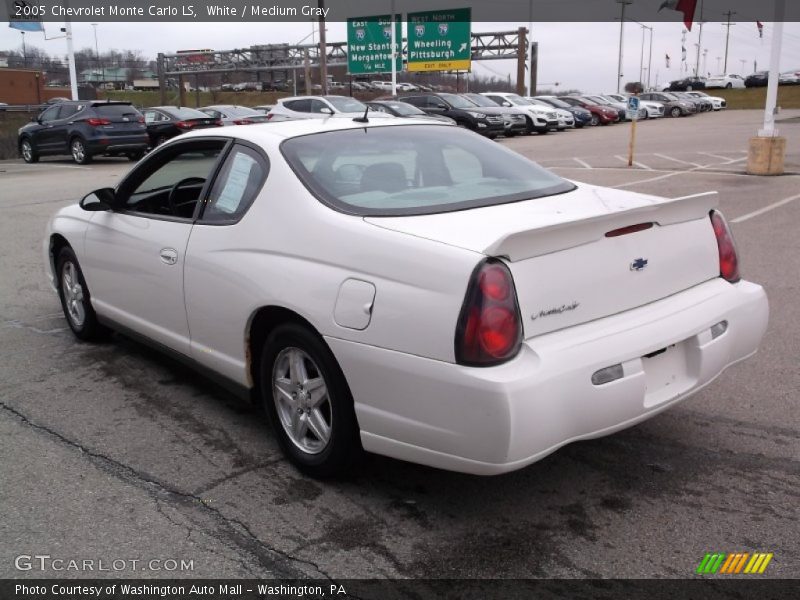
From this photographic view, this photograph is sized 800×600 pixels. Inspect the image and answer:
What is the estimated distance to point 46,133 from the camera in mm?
23016

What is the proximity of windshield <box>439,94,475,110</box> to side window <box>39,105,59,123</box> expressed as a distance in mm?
13137

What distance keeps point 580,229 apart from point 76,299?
12.9ft

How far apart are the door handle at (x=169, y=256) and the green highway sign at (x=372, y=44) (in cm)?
3844

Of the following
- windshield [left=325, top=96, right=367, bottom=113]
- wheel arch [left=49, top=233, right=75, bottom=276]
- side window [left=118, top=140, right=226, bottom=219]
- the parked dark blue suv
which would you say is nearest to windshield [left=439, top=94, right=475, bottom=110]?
windshield [left=325, top=96, right=367, bottom=113]

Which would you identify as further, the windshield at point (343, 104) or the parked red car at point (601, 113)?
the parked red car at point (601, 113)

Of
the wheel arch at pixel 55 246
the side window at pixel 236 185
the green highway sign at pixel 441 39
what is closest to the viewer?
the side window at pixel 236 185

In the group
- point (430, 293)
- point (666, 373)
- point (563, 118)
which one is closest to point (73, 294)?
point (430, 293)

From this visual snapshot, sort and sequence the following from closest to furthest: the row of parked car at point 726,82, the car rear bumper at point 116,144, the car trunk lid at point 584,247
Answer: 1. the car trunk lid at point 584,247
2. the car rear bumper at point 116,144
3. the row of parked car at point 726,82

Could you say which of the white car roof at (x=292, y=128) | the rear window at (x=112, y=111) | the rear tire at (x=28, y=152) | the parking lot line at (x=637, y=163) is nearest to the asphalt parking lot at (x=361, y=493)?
the white car roof at (x=292, y=128)

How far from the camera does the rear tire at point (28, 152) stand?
2381cm

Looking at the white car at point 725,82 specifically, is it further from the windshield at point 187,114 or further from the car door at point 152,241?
the car door at point 152,241

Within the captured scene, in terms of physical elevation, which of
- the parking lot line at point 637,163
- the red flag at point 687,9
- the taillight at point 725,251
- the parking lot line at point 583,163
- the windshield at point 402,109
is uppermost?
the red flag at point 687,9

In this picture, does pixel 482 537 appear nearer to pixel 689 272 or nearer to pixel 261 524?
pixel 261 524

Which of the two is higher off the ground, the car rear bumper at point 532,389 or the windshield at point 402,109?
the windshield at point 402,109
